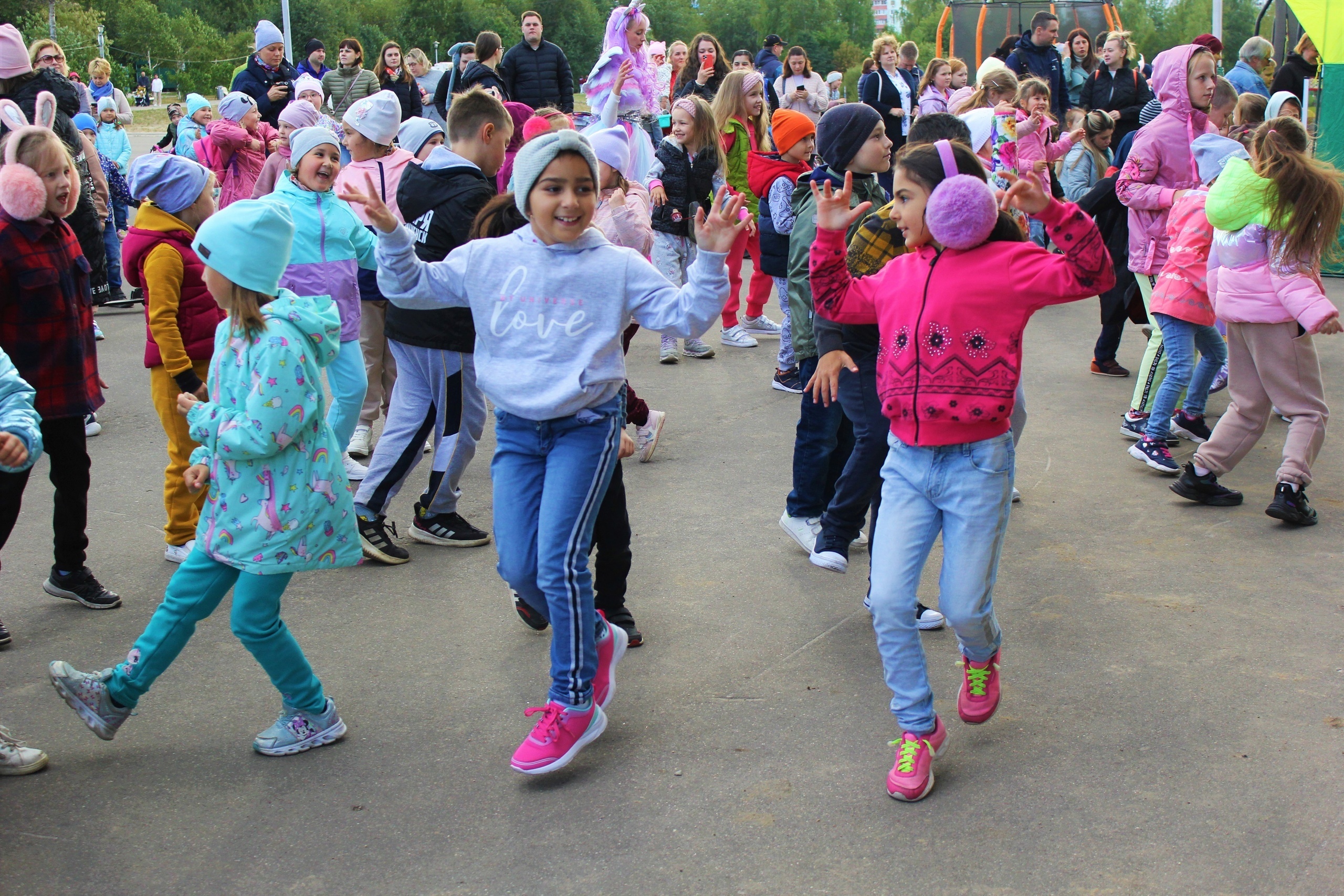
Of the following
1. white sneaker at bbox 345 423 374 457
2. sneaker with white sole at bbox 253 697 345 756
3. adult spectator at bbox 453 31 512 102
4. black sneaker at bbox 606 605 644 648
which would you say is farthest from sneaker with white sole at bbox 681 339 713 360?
sneaker with white sole at bbox 253 697 345 756

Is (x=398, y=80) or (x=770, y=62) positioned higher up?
(x=770, y=62)

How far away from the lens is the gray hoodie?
3467mm

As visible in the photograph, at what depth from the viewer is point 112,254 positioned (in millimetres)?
11352

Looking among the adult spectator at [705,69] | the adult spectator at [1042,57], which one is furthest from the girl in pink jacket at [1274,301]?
the adult spectator at [1042,57]

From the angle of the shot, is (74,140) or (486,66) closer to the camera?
(74,140)

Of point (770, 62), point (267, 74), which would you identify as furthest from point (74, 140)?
point (770, 62)

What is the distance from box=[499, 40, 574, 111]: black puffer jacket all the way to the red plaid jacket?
28.2 feet

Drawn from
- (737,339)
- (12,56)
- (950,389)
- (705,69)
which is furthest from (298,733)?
(705,69)

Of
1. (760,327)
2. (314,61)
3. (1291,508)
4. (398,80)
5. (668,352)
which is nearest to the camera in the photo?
(1291,508)

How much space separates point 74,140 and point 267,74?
3.12m

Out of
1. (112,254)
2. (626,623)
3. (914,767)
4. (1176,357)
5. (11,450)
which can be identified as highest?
(11,450)

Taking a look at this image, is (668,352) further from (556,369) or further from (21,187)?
(556,369)

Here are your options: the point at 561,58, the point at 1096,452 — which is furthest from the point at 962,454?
the point at 561,58

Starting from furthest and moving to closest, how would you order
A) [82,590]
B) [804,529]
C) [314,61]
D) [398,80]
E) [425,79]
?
1. [425,79]
2. [314,61]
3. [398,80]
4. [804,529]
5. [82,590]
